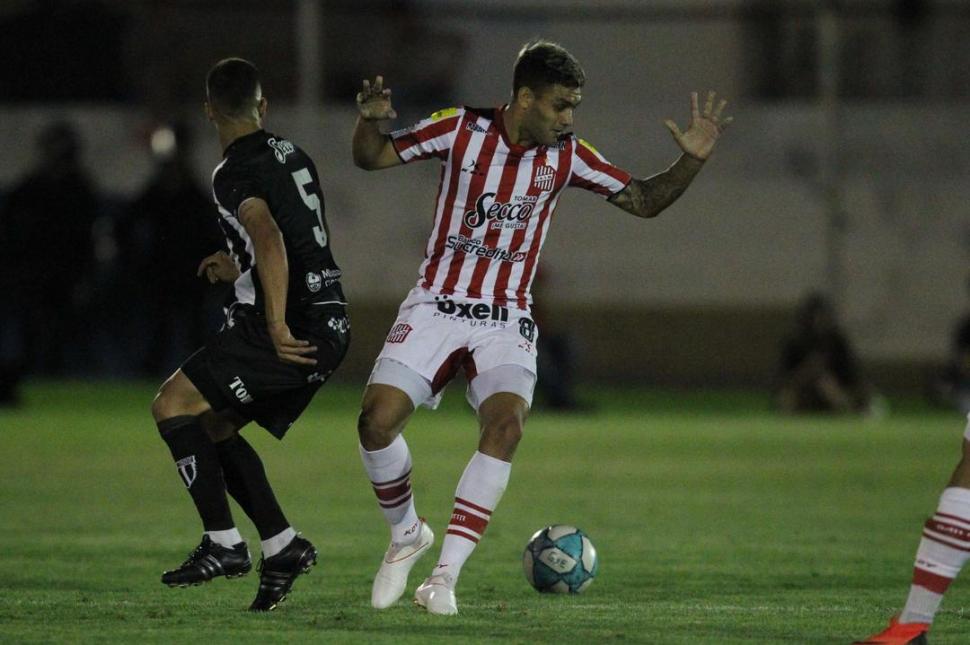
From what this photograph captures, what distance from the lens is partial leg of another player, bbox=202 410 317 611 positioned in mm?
7238

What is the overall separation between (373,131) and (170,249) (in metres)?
12.7

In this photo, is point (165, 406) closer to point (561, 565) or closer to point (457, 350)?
point (457, 350)

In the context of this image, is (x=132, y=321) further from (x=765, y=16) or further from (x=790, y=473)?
(x=790, y=473)

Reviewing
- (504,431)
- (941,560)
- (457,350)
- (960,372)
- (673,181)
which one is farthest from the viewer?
(960,372)

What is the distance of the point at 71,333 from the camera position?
71.1ft

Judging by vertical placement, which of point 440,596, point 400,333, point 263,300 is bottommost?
point 440,596

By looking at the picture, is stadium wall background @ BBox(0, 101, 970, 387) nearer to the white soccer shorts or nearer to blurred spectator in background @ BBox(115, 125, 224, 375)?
blurred spectator in background @ BBox(115, 125, 224, 375)

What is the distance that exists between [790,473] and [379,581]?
22.4 feet

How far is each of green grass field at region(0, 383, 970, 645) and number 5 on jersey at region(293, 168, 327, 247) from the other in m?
1.46

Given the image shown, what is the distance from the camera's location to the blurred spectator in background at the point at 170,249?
784 inches

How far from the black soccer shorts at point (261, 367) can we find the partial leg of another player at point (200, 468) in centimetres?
8

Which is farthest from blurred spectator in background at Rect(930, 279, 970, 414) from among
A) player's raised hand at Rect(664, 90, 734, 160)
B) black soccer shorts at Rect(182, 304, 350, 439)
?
black soccer shorts at Rect(182, 304, 350, 439)

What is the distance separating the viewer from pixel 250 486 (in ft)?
24.2

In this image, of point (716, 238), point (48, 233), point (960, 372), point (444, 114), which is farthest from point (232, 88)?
point (716, 238)
